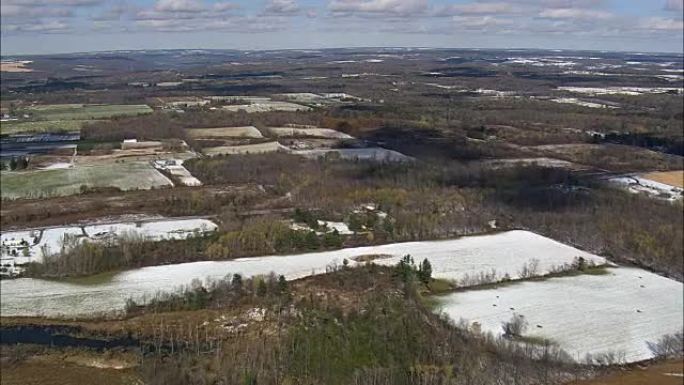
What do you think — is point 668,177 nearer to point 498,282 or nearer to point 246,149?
point 498,282

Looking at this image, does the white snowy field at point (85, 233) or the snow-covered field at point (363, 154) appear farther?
the snow-covered field at point (363, 154)

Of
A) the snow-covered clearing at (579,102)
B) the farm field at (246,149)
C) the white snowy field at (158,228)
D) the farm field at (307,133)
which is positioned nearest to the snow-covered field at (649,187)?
the white snowy field at (158,228)

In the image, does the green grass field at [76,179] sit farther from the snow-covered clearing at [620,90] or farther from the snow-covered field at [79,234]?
the snow-covered clearing at [620,90]

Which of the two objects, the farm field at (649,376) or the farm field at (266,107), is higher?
the farm field at (266,107)

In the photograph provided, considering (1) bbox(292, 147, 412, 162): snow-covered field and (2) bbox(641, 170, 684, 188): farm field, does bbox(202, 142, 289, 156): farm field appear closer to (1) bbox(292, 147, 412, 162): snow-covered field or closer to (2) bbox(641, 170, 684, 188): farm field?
(1) bbox(292, 147, 412, 162): snow-covered field

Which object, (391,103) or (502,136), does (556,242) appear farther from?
(391,103)

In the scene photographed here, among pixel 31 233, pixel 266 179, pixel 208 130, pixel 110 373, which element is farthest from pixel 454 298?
pixel 208 130
